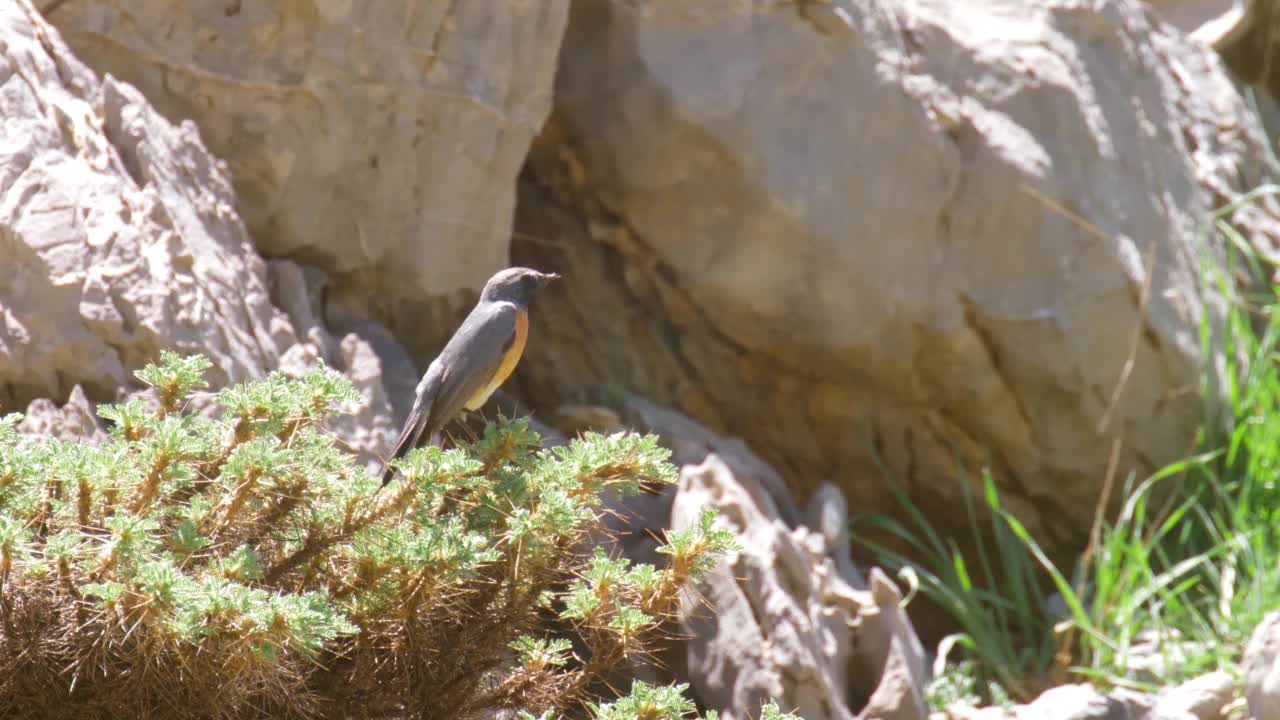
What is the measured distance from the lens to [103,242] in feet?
12.5

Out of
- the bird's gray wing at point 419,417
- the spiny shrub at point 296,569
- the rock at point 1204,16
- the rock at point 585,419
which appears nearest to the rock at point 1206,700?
the rock at point 585,419

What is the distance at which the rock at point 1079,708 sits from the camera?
13.7 ft

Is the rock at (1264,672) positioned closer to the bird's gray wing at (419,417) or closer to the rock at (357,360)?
the bird's gray wing at (419,417)

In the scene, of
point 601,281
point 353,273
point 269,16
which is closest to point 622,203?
point 601,281

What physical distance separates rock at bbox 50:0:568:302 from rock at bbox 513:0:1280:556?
0.69m

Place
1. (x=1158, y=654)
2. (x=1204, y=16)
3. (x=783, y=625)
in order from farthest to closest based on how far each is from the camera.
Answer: (x=1204, y=16) → (x=1158, y=654) → (x=783, y=625)

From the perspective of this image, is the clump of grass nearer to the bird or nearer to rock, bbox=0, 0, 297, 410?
the bird

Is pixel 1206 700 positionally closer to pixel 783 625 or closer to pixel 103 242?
pixel 783 625

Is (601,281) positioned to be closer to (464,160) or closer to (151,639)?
(464,160)

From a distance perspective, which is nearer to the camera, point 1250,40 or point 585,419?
point 585,419

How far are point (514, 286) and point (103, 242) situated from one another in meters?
1.23

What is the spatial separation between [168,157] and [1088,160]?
155 inches

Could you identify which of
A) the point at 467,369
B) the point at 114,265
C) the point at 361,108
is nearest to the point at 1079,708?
the point at 467,369

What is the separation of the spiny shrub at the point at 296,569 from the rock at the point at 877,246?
2.50m
